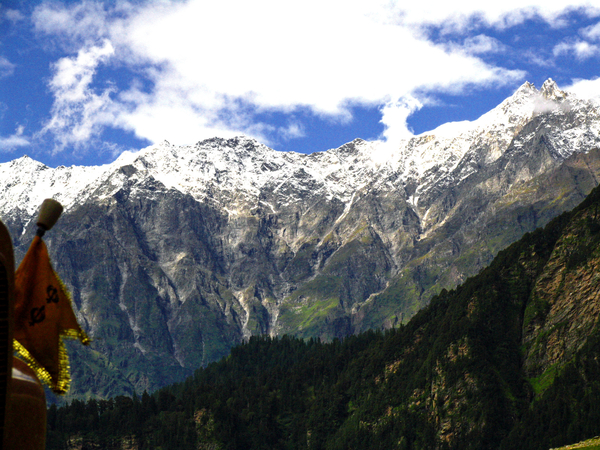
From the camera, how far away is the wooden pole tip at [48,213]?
10.9 m

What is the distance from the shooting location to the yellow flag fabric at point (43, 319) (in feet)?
35.8

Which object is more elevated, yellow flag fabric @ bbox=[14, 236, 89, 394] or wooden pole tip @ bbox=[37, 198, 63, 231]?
wooden pole tip @ bbox=[37, 198, 63, 231]

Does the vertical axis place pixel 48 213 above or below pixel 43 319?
above

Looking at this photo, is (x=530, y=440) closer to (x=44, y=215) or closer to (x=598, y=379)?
(x=598, y=379)

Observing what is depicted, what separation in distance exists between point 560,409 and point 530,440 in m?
12.6

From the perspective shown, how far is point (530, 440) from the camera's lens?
199 metres

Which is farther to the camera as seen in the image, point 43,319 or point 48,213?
point 43,319

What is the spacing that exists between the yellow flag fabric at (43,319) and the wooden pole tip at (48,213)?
0.88ft

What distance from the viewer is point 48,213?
10969mm

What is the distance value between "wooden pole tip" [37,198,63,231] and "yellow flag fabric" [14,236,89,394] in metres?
0.27

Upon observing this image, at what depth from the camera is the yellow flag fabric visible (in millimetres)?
10923

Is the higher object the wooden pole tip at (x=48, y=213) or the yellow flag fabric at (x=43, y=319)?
the wooden pole tip at (x=48, y=213)

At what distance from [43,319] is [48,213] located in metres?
1.70

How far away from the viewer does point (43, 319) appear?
11.1 m
